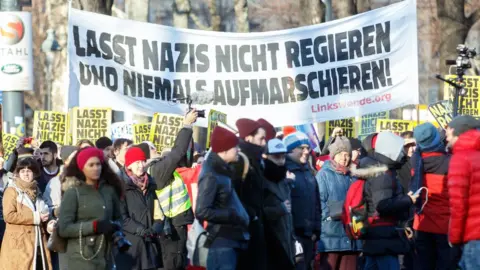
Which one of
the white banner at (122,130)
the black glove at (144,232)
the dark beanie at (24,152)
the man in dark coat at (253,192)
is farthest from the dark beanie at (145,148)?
the white banner at (122,130)

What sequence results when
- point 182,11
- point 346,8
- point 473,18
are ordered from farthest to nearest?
point 182,11, point 473,18, point 346,8

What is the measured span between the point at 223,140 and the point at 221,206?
0.50 meters

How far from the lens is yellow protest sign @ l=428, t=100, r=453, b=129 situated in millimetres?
21406

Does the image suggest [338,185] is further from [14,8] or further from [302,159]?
[14,8]

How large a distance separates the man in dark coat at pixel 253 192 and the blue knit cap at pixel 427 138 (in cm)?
270

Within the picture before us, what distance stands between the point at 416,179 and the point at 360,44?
3.57 metres

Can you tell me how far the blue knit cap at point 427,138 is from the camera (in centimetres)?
1534

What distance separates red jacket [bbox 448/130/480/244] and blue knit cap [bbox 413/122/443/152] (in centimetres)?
295

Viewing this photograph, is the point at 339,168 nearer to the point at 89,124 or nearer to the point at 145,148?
the point at 145,148

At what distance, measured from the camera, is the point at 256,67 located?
18281mm

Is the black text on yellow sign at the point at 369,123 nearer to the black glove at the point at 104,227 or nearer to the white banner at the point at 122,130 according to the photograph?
the white banner at the point at 122,130

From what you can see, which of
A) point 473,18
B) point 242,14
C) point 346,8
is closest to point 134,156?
point 346,8

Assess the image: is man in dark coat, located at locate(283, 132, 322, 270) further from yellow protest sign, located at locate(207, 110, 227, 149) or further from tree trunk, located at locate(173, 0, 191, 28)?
tree trunk, located at locate(173, 0, 191, 28)

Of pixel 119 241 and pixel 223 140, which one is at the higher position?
pixel 223 140
